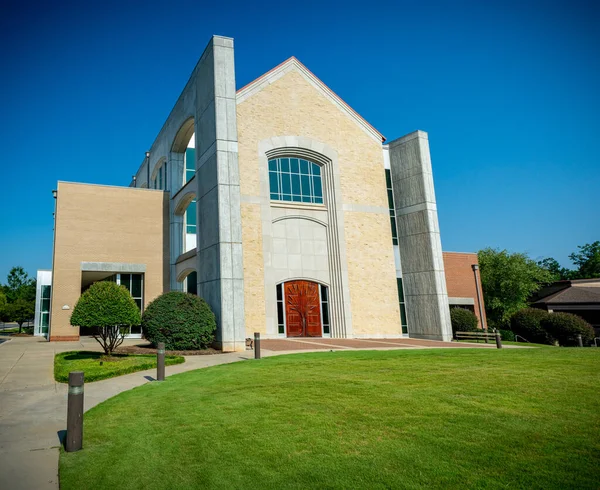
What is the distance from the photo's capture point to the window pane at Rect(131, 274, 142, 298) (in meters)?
25.1

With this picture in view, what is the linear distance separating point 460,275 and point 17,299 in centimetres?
4710

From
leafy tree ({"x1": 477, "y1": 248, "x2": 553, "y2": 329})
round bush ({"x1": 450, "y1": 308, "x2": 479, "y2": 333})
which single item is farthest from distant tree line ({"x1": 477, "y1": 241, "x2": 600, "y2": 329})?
round bush ({"x1": 450, "y1": 308, "x2": 479, "y2": 333})

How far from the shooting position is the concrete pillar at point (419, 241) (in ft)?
74.3

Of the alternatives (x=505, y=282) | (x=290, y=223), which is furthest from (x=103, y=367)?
(x=505, y=282)

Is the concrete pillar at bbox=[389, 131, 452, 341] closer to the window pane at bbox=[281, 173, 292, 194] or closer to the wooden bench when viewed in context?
the wooden bench

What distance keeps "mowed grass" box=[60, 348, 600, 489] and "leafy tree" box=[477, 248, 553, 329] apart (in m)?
34.7

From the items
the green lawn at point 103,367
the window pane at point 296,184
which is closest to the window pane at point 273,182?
the window pane at point 296,184

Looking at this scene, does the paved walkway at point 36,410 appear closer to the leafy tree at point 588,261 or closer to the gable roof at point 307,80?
the gable roof at point 307,80

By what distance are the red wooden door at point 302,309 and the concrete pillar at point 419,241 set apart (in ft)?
18.2

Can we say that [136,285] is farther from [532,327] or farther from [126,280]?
[532,327]

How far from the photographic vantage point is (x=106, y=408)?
693 centimetres

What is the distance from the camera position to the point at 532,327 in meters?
25.2

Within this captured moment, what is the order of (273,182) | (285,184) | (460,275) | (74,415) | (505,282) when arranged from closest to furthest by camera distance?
(74,415), (273,182), (285,184), (460,275), (505,282)

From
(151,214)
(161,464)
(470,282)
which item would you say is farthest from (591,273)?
(161,464)
